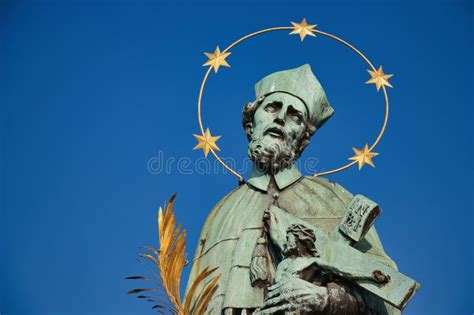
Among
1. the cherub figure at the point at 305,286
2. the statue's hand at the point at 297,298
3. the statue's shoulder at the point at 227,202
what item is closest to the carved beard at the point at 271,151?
the statue's shoulder at the point at 227,202

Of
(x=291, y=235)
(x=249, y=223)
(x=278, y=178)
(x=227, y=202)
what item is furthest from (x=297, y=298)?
(x=227, y=202)

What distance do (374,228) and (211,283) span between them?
180 cm

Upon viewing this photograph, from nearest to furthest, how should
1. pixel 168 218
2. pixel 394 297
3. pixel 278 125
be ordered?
pixel 394 297 < pixel 168 218 < pixel 278 125

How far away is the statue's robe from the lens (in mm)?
12758

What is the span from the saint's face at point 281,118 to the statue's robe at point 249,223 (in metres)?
0.39

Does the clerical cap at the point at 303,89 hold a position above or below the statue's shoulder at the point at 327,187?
above

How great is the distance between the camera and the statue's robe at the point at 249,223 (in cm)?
1276

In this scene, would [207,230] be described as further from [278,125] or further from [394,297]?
[394,297]

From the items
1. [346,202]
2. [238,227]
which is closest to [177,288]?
[238,227]

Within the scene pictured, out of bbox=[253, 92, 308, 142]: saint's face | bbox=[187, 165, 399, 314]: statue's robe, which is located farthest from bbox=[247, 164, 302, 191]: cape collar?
bbox=[253, 92, 308, 142]: saint's face

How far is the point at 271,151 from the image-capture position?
1369 cm

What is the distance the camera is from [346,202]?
539 inches

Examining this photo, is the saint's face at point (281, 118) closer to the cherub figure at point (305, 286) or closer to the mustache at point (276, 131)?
the mustache at point (276, 131)

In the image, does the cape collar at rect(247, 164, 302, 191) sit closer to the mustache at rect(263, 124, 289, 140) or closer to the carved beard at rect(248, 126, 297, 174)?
the carved beard at rect(248, 126, 297, 174)
